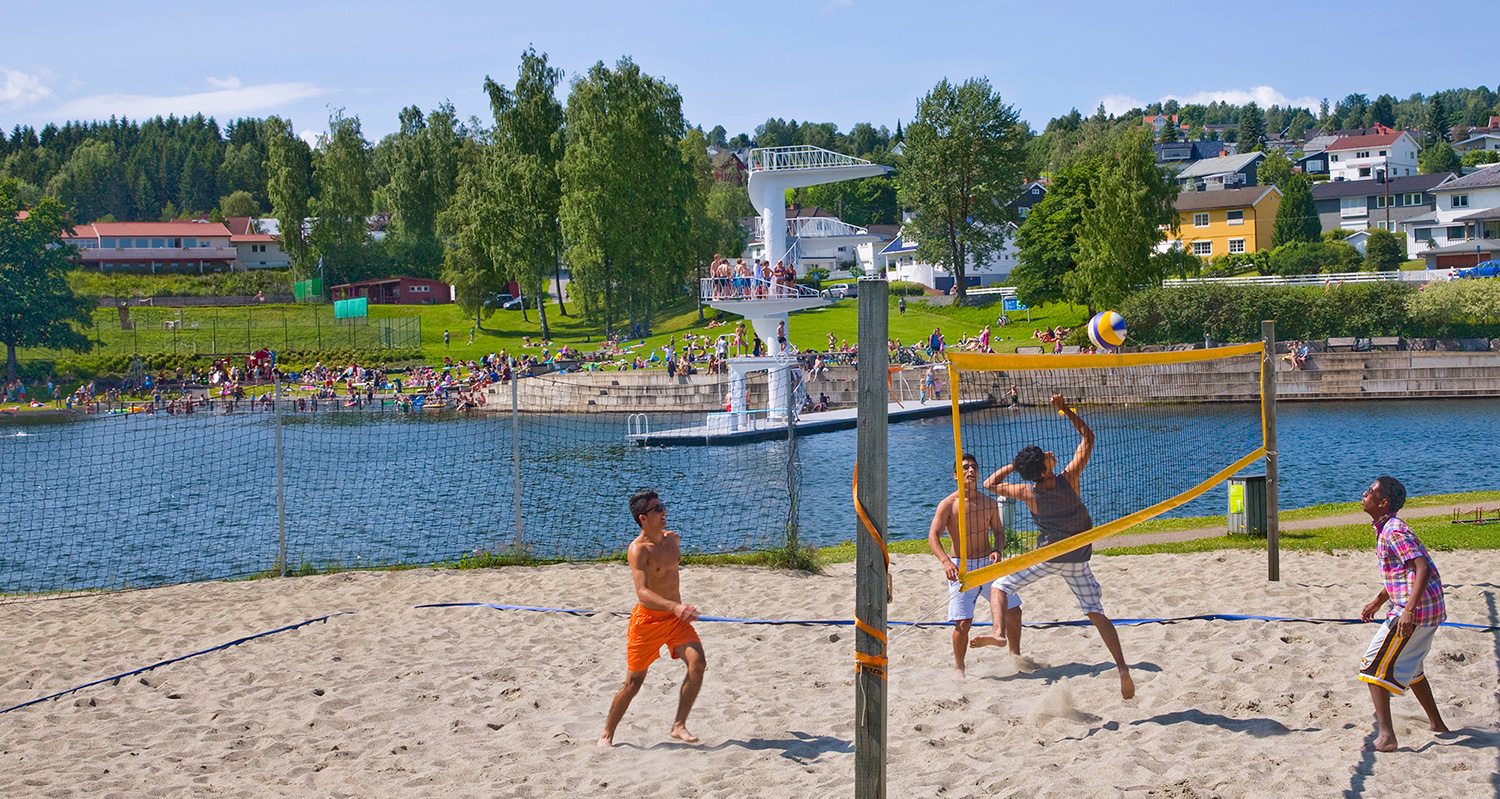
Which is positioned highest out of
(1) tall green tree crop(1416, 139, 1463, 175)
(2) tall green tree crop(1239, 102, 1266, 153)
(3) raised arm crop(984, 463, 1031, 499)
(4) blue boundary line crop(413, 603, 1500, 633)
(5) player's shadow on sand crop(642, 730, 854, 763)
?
(2) tall green tree crop(1239, 102, 1266, 153)

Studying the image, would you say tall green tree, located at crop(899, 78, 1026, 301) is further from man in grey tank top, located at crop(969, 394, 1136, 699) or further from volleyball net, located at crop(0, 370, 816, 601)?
man in grey tank top, located at crop(969, 394, 1136, 699)

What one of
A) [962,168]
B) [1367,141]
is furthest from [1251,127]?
[962,168]

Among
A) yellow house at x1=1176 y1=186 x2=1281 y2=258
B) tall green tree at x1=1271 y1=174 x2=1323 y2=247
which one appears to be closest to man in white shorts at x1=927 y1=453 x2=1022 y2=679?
tall green tree at x1=1271 y1=174 x2=1323 y2=247

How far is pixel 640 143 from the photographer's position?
2095 inches

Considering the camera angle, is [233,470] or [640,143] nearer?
[233,470]

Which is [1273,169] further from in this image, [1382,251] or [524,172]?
[524,172]

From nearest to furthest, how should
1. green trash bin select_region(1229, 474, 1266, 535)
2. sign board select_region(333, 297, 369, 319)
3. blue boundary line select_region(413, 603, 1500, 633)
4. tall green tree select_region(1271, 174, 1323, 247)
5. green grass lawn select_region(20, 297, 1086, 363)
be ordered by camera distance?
blue boundary line select_region(413, 603, 1500, 633) → green trash bin select_region(1229, 474, 1266, 535) → green grass lawn select_region(20, 297, 1086, 363) → tall green tree select_region(1271, 174, 1323, 247) → sign board select_region(333, 297, 369, 319)

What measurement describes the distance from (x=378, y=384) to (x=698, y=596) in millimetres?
41742

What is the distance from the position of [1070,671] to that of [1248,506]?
5.71 metres

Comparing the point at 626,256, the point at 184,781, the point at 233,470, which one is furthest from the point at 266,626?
the point at 626,256

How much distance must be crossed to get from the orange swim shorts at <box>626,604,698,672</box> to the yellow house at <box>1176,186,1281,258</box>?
69247 mm

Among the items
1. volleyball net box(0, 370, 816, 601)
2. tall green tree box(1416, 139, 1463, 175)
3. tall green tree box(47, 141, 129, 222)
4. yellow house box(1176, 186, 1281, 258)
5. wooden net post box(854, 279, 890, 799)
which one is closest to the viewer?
wooden net post box(854, 279, 890, 799)

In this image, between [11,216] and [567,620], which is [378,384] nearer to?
[11,216]

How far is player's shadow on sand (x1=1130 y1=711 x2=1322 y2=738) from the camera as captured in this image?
5.93m
